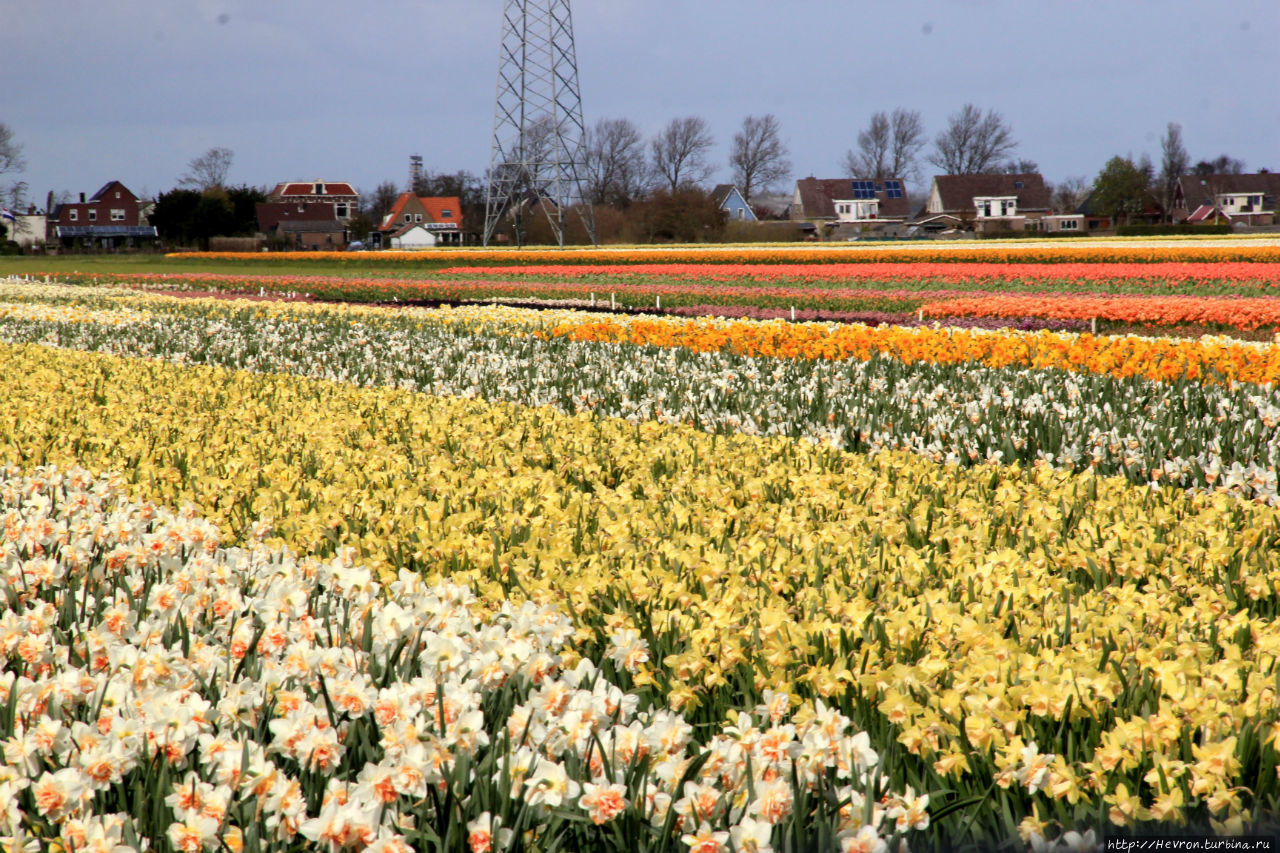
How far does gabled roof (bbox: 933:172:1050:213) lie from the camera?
97875 mm

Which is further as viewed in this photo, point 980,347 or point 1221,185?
point 1221,185

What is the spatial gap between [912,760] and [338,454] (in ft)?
13.7

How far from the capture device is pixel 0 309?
21016mm

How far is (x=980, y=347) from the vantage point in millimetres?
12094

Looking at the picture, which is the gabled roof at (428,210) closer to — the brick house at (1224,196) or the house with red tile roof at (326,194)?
the house with red tile roof at (326,194)

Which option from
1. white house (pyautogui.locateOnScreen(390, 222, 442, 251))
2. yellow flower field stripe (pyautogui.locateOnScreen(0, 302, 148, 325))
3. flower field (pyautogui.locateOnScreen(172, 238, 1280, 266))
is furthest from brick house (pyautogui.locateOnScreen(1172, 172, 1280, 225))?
yellow flower field stripe (pyautogui.locateOnScreen(0, 302, 148, 325))

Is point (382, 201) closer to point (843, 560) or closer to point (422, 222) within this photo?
point (422, 222)

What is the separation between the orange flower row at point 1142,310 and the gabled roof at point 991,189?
82630mm

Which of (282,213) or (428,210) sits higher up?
(428,210)

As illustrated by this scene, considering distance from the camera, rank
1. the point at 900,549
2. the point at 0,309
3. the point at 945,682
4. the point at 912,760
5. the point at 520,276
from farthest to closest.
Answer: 1. the point at 520,276
2. the point at 0,309
3. the point at 900,549
4. the point at 945,682
5. the point at 912,760

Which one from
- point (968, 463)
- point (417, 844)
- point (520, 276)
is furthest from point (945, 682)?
point (520, 276)

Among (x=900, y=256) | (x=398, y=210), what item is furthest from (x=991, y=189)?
(x=900, y=256)

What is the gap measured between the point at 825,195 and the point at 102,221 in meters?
74.6

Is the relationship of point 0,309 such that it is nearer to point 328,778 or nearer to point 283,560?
point 283,560
